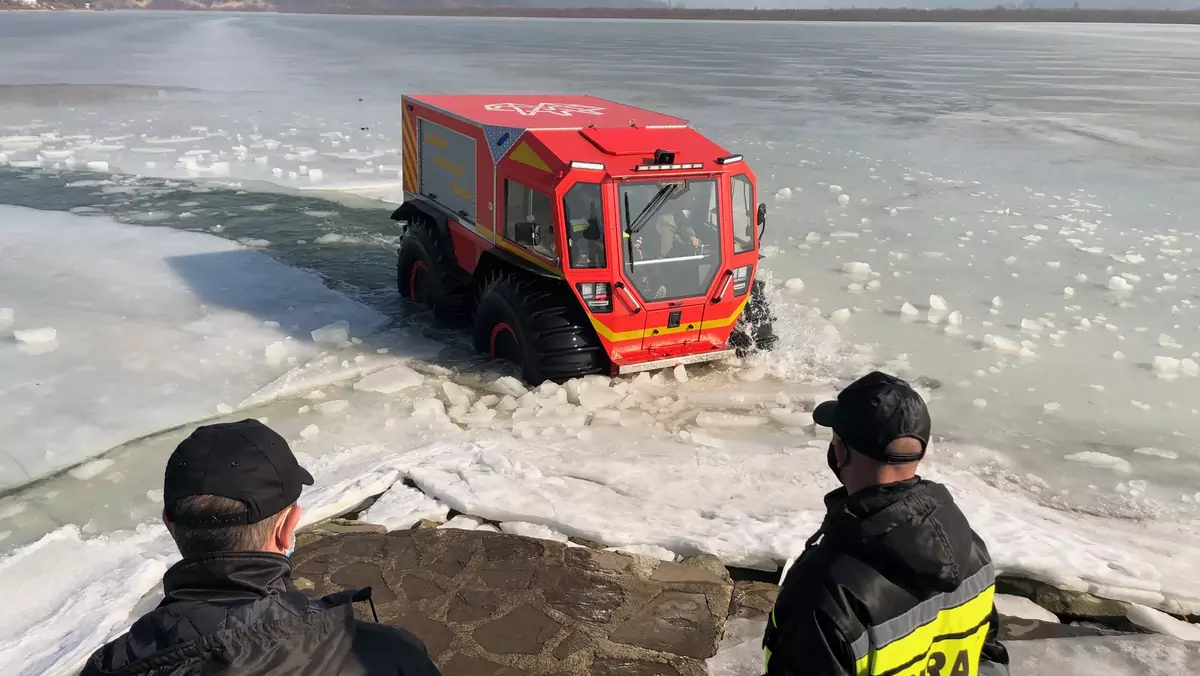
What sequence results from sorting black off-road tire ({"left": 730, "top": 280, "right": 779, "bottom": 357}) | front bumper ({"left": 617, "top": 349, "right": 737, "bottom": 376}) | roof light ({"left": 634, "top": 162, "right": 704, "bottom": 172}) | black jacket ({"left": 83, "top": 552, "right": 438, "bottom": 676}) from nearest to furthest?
black jacket ({"left": 83, "top": 552, "right": 438, "bottom": 676}) < roof light ({"left": 634, "top": 162, "right": 704, "bottom": 172}) < front bumper ({"left": 617, "top": 349, "right": 737, "bottom": 376}) < black off-road tire ({"left": 730, "top": 280, "right": 779, "bottom": 357})

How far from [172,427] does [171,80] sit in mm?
24979

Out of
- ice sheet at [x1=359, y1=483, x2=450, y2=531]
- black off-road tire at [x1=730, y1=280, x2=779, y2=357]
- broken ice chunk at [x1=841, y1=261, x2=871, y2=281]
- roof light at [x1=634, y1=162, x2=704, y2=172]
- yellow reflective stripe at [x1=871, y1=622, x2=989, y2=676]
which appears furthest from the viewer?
broken ice chunk at [x1=841, y1=261, x2=871, y2=281]

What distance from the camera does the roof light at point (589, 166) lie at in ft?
20.7

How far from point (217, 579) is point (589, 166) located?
16.1 ft

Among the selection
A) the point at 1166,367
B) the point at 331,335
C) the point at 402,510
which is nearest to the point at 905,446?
the point at 402,510

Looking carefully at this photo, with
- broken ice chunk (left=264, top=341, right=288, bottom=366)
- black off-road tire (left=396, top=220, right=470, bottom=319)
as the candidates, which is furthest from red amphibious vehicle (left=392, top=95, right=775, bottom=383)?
broken ice chunk (left=264, top=341, right=288, bottom=366)

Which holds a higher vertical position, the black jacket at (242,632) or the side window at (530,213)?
the side window at (530,213)

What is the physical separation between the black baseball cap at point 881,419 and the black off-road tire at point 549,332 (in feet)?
14.8

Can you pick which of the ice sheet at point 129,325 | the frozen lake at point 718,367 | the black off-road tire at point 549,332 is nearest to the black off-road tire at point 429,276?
the frozen lake at point 718,367

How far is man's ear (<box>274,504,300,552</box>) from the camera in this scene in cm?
186

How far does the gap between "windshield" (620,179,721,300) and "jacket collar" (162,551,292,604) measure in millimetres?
Answer: 4838

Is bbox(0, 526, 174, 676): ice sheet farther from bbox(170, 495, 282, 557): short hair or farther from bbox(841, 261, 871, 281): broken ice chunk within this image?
bbox(841, 261, 871, 281): broken ice chunk

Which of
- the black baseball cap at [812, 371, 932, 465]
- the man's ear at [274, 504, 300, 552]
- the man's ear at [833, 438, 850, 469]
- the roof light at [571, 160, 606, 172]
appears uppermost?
the roof light at [571, 160, 606, 172]

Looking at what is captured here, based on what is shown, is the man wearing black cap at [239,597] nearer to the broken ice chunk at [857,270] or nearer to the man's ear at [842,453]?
the man's ear at [842,453]
